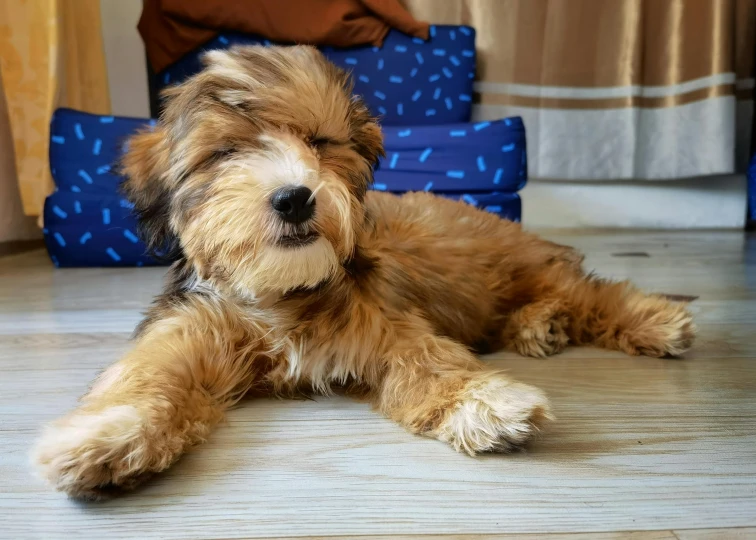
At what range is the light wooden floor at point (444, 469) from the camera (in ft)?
2.88

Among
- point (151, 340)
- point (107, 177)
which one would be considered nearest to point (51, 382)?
point (151, 340)

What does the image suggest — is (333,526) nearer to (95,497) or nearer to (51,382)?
(95,497)

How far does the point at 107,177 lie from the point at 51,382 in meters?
1.82

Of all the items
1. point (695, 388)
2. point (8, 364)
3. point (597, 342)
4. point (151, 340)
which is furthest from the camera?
point (597, 342)

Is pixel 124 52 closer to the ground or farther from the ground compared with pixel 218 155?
farther from the ground

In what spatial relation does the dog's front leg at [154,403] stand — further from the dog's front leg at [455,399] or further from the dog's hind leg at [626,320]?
the dog's hind leg at [626,320]

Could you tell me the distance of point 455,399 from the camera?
45.4 inches

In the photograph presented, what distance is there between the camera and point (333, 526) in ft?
2.85

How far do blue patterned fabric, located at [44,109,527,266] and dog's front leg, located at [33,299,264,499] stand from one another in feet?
6.22

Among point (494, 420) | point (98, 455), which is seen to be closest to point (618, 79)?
point (494, 420)

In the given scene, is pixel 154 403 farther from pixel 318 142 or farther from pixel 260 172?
pixel 318 142

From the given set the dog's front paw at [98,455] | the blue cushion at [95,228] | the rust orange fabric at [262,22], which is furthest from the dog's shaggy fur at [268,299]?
the rust orange fabric at [262,22]

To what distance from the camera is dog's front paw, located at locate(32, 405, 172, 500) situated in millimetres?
927

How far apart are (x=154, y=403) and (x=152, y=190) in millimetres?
521
